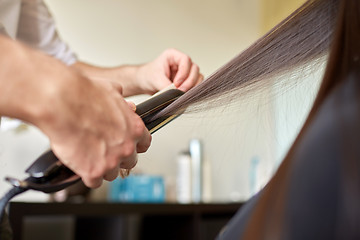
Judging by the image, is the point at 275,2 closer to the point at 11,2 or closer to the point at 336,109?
the point at 11,2

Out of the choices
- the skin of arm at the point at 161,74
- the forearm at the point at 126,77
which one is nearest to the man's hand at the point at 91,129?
the skin of arm at the point at 161,74

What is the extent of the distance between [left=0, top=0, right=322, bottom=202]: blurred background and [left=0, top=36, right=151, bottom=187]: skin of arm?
1305 mm

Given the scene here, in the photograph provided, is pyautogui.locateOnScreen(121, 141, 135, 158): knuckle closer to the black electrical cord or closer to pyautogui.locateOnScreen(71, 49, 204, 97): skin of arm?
the black electrical cord

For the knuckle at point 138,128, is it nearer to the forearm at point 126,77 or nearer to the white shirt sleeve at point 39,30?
the forearm at point 126,77

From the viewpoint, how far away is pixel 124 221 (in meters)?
2.11

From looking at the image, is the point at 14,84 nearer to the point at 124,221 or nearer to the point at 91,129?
the point at 91,129

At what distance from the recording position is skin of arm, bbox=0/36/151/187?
56 cm

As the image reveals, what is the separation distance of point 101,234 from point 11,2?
130 centimetres

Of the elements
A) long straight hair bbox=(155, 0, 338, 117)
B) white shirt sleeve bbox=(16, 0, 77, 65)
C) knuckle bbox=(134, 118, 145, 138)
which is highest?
white shirt sleeve bbox=(16, 0, 77, 65)

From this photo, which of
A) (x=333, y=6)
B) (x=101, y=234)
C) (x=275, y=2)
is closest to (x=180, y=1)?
(x=275, y=2)

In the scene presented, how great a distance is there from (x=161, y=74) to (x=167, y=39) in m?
1.60

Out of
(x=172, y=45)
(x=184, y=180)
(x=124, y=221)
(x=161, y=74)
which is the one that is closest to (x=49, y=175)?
(x=161, y=74)

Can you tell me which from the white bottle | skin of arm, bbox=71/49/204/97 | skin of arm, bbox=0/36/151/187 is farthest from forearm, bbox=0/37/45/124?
the white bottle

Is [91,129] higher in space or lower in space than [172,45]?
lower
